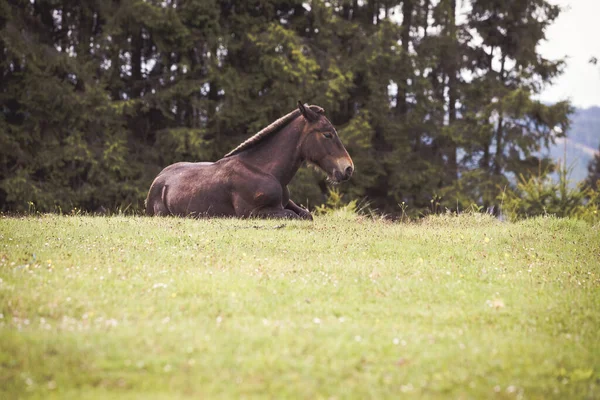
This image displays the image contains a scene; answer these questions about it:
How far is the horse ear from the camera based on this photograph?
12.4m

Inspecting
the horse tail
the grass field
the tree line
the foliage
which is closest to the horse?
the horse tail

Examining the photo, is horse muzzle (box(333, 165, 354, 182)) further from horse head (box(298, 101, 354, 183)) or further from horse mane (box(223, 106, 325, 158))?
horse mane (box(223, 106, 325, 158))

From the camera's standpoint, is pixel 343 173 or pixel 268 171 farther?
pixel 268 171

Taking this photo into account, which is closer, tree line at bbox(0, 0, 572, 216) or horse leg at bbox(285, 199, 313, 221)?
horse leg at bbox(285, 199, 313, 221)

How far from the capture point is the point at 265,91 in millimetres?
25375

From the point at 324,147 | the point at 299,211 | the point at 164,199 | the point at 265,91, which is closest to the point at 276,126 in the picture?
the point at 324,147

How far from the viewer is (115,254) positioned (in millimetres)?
8055

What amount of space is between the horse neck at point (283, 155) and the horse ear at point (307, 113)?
25 centimetres

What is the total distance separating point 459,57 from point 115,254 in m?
23.2

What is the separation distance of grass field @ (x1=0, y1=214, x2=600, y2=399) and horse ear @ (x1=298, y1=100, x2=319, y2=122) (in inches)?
147

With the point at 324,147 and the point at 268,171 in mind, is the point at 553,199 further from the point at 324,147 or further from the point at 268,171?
the point at 268,171

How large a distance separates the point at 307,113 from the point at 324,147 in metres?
0.84

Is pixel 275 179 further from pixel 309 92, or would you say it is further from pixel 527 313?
pixel 309 92

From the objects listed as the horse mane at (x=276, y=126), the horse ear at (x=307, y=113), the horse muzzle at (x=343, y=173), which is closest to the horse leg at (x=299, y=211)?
the horse muzzle at (x=343, y=173)
